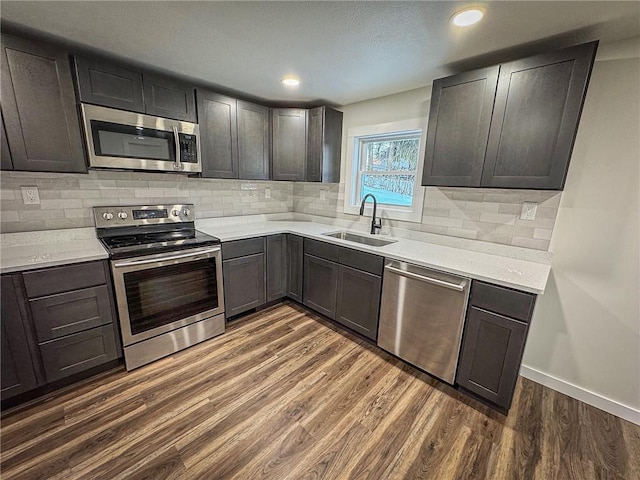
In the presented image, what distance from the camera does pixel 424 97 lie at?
237 cm

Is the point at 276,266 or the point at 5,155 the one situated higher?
the point at 5,155

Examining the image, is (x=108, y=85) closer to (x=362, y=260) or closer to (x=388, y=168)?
(x=362, y=260)

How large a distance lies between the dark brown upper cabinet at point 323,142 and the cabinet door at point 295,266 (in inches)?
29.3

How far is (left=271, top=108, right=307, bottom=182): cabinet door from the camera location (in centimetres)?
291

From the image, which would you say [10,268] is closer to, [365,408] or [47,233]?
[47,233]

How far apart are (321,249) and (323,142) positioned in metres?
1.17

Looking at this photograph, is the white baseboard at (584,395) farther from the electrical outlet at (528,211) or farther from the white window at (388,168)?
the white window at (388,168)

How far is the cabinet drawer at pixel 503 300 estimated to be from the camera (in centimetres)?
151

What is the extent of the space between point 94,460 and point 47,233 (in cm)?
158

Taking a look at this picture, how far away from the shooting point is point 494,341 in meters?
1.66

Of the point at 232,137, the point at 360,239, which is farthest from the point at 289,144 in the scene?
the point at 360,239

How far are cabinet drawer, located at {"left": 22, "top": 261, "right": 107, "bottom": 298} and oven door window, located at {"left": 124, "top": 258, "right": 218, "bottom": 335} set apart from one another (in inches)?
6.7

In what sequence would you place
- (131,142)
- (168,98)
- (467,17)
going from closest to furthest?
(467,17), (131,142), (168,98)

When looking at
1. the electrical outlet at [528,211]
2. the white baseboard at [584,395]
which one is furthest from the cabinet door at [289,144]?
the white baseboard at [584,395]
